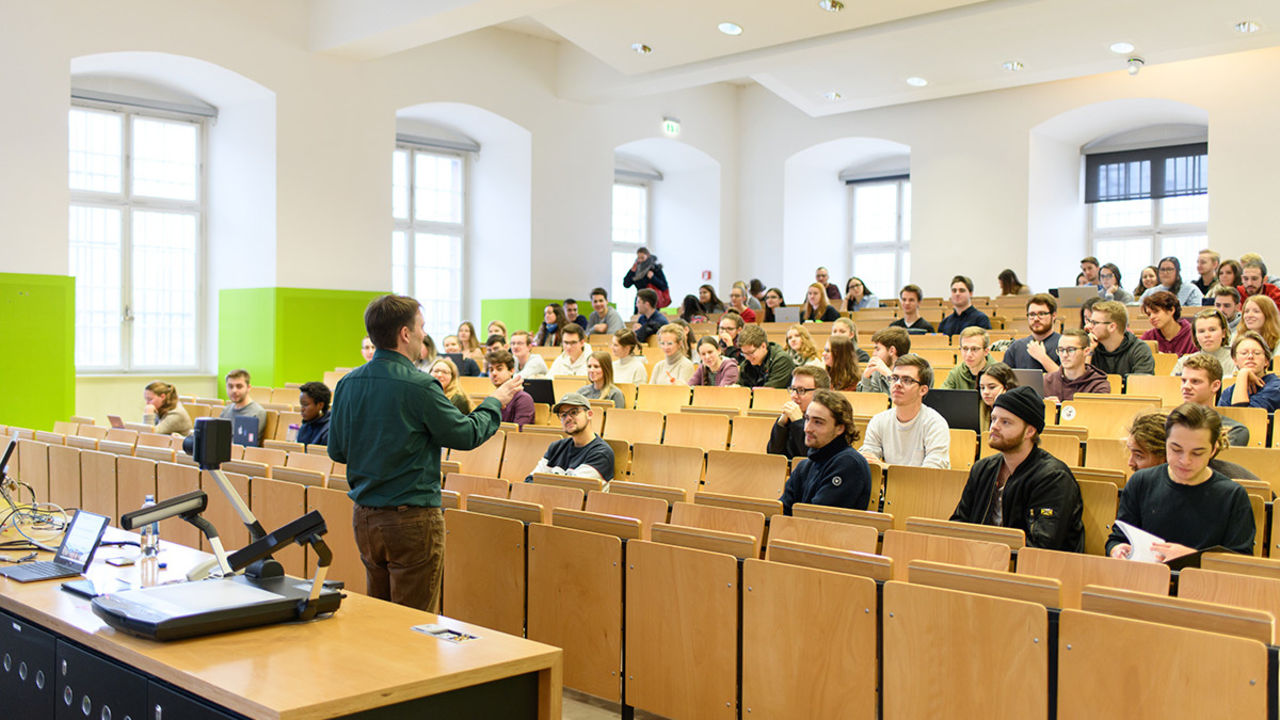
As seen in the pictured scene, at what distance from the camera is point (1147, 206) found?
1309 cm

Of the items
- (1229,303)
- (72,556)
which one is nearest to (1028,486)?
(72,556)

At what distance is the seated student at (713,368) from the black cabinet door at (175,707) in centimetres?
529

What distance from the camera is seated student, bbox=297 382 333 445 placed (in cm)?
595

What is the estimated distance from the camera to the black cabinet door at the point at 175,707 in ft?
6.19

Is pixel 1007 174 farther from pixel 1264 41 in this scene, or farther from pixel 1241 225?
pixel 1264 41

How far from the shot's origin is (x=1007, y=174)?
12.7 metres

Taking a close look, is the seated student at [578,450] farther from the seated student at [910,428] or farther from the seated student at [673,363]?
the seated student at [673,363]

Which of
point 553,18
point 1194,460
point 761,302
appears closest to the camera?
point 1194,460

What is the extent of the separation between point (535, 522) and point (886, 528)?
1.25m

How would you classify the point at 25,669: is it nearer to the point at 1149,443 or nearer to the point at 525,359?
the point at 1149,443

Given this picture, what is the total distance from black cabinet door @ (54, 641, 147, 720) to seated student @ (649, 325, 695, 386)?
215 inches

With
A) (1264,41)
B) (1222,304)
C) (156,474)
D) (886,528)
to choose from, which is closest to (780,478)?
(886,528)

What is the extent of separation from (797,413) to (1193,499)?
5.89 feet

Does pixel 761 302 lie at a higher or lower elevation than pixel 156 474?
higher
